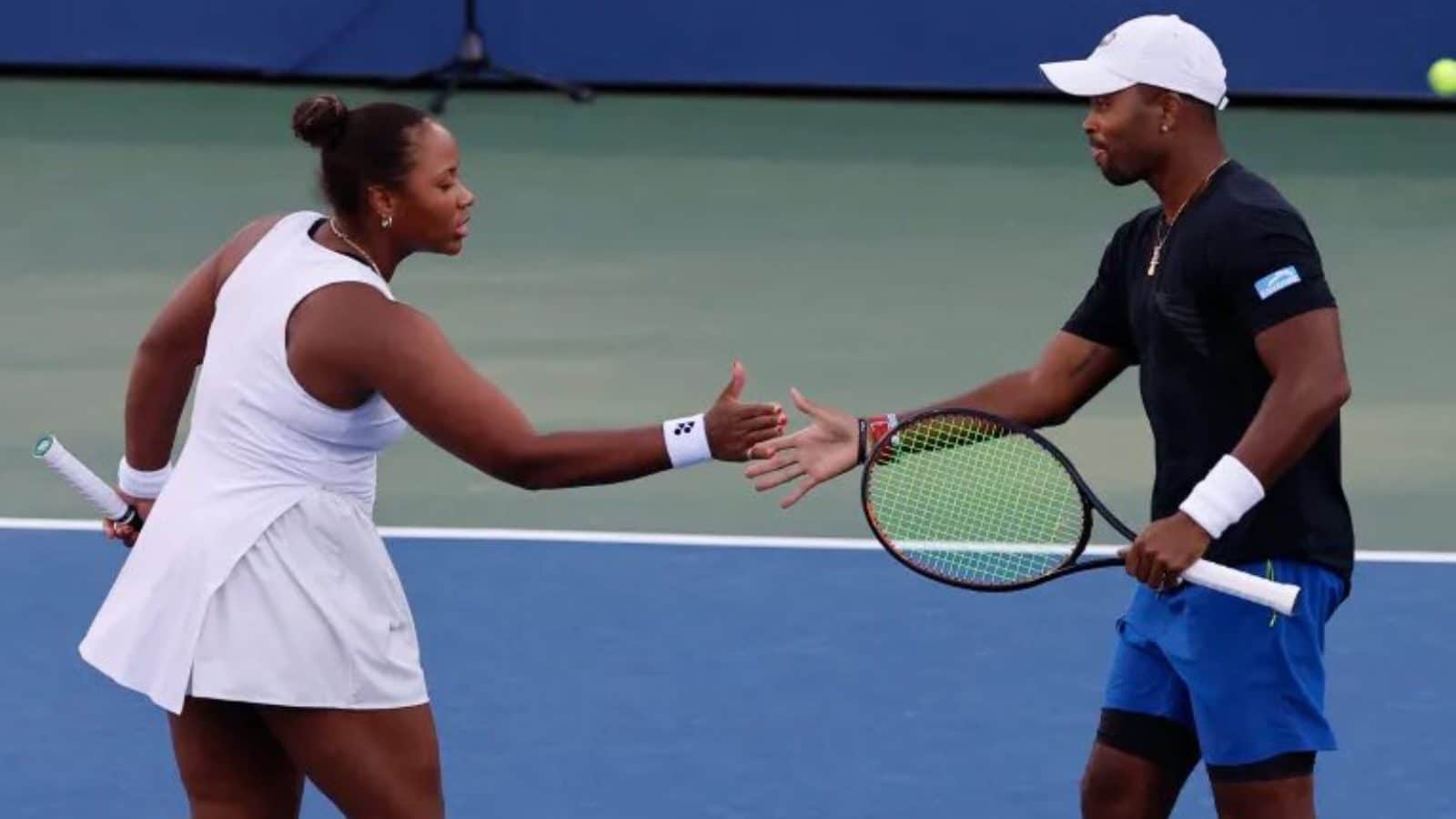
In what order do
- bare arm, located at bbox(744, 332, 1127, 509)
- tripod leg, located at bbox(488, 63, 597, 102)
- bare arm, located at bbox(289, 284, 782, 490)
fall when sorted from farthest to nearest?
tripod leg, located at bbox(488, 63, 597, 102) → bare arm, located at bbox(744, 332, 1127, 509) → bare arm, located at bbox(289, 284, 782, 490)

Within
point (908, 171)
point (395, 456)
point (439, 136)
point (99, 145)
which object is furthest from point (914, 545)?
point (99, 145)

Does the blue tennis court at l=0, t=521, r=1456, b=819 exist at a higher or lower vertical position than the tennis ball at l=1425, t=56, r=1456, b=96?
lower

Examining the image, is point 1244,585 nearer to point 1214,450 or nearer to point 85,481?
point 1214,450

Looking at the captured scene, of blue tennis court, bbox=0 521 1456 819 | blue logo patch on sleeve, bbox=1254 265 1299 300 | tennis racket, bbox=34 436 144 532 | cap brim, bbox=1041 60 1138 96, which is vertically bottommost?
blue tennis court, bbox=0 521 1456 819

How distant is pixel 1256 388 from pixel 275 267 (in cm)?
163

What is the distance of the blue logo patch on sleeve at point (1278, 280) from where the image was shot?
5102 mm

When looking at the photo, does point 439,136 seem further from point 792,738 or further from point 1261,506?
point 792,738

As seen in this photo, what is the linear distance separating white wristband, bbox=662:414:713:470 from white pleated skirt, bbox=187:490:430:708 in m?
0.53

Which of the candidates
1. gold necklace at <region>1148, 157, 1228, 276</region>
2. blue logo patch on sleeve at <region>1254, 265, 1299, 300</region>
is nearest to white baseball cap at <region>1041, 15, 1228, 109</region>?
gold necklace at <region>1148, 157, 1228, 276</region>

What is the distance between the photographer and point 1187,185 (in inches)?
212

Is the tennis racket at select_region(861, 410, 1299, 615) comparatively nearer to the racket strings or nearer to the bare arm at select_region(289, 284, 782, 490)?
the racket strings

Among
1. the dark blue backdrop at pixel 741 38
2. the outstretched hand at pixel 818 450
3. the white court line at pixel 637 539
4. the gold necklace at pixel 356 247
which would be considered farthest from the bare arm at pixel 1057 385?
the dark blue backdrop at pixel 741 38

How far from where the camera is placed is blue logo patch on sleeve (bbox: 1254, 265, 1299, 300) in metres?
5.10

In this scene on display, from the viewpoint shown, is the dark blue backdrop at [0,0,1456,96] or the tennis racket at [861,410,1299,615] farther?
the dark blue backdrop at [0,0,1456,96]
